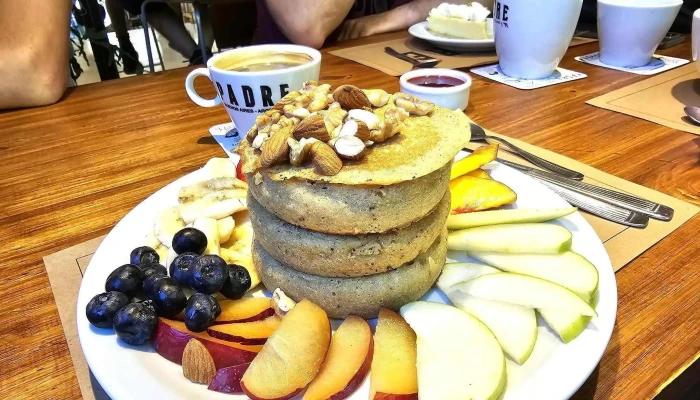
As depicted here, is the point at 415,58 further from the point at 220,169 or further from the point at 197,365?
the point at 197,365

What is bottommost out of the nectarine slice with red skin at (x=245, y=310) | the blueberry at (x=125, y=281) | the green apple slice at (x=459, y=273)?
the green apple slice at (x=459, y=273)

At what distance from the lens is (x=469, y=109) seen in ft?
5.91

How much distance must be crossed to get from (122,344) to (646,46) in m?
2.17

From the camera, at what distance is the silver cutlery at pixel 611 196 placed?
44.1 inches

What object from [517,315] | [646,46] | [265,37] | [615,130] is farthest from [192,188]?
[265,37]

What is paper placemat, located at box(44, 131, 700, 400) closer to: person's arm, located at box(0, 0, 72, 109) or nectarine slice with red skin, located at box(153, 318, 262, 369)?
nectarine slice with red skin, located at box(153, 318, 262, 369)

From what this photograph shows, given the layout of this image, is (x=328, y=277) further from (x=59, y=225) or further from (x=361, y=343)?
(x=59, y=225)

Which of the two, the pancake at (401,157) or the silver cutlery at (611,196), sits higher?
the pancake at (401,157)

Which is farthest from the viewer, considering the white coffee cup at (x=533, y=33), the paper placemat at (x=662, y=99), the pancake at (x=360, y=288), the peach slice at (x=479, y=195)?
the white coffee cup at (x=533, y=33)

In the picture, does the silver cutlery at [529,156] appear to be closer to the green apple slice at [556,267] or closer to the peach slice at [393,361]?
the green apple slice at [556,267]

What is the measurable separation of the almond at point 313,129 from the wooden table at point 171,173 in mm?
539

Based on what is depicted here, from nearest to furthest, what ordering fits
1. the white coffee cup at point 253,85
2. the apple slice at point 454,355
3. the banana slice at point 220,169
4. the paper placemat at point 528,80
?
the apple slice at point 454,355
the banana slice at point 220,169
the white coffee cup at point 253,85
the paper placemat at point 528,80

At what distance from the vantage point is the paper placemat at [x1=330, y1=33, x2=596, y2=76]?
220cm

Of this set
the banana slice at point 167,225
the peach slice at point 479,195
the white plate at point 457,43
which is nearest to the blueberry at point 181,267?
the banana slice at point 167,225
